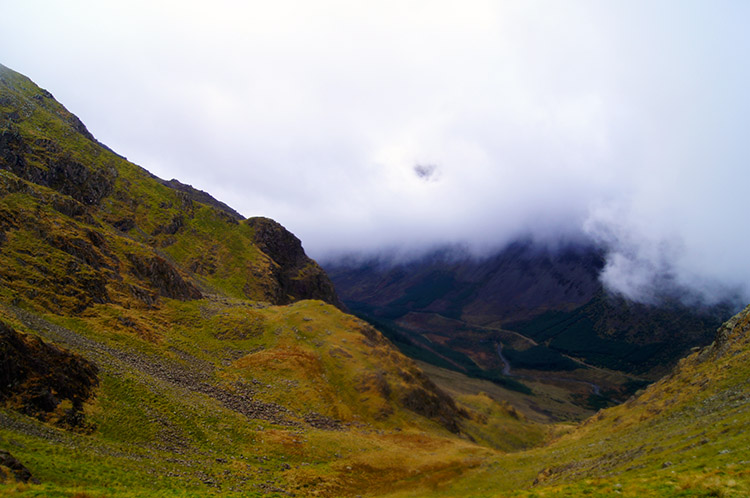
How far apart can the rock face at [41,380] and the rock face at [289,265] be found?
103 metres

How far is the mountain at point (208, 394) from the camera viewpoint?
3312cm

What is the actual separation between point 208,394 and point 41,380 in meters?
25.8

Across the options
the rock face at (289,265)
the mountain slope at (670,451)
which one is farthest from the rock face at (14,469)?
the rock face at (289,265)

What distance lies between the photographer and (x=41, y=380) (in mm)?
37625

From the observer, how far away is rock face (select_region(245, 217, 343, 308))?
156 m

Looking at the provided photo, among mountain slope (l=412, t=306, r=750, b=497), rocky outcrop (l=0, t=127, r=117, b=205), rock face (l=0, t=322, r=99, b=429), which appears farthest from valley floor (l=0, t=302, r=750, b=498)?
rocky outcrop (l=0, t=127, r=117, b=205)

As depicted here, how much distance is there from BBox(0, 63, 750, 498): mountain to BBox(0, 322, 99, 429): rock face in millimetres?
159

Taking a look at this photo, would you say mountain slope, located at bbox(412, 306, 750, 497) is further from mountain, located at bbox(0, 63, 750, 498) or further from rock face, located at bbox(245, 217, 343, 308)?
rock face, located at bbox(245, 217, 343, 308)

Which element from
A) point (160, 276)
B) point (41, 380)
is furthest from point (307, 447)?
point (160, 276)

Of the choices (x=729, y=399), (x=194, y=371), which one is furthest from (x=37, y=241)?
(x=729, y=399)

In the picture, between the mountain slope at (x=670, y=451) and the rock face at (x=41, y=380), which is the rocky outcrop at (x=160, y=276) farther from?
the mountain slope at (x=670, y=451)

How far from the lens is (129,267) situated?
79.9 meters

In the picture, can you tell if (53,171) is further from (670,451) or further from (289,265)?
(670,451)

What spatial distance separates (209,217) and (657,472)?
479 ft
